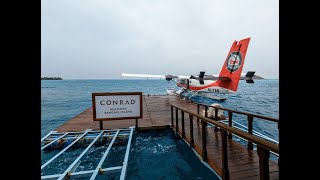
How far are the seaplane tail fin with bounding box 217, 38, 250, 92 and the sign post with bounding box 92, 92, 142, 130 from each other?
1119 centimetres

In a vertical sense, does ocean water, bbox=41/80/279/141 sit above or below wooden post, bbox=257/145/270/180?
below

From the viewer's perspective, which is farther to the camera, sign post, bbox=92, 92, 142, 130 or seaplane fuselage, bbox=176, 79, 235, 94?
seaplane fuselage, bbox=176, 79, 235, 94

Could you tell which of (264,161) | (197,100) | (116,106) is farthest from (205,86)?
(264,161)

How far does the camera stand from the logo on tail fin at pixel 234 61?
14.9 meters

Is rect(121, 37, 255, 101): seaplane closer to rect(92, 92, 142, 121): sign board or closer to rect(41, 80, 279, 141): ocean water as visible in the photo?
rect(41, 80, 279, 141): ocean water

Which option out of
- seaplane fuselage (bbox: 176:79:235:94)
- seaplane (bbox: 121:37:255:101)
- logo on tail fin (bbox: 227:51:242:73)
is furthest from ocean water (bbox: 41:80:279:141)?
logo on tail fin (bbox: 227:51:242:73)

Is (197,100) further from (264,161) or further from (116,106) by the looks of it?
(264,161)

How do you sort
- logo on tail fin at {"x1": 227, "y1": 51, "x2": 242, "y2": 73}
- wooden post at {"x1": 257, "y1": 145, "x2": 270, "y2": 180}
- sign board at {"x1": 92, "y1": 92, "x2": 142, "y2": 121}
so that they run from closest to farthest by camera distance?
wooden post at {"x1": 257, "y1": 145, "x2": 270, "y2": 180}
sign board at {"x1": 92, "y1": 92, "x2": 142, "y2": 121}
logo on tail fin at {"x1": 227, "y1": 51, "x2": 242, "y2": 73}

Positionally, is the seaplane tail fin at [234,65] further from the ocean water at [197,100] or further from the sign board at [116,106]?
the sign board at [116,106]

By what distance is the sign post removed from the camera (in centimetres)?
690

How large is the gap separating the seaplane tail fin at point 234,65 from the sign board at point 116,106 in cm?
1119

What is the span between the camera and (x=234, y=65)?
50.7 ft
